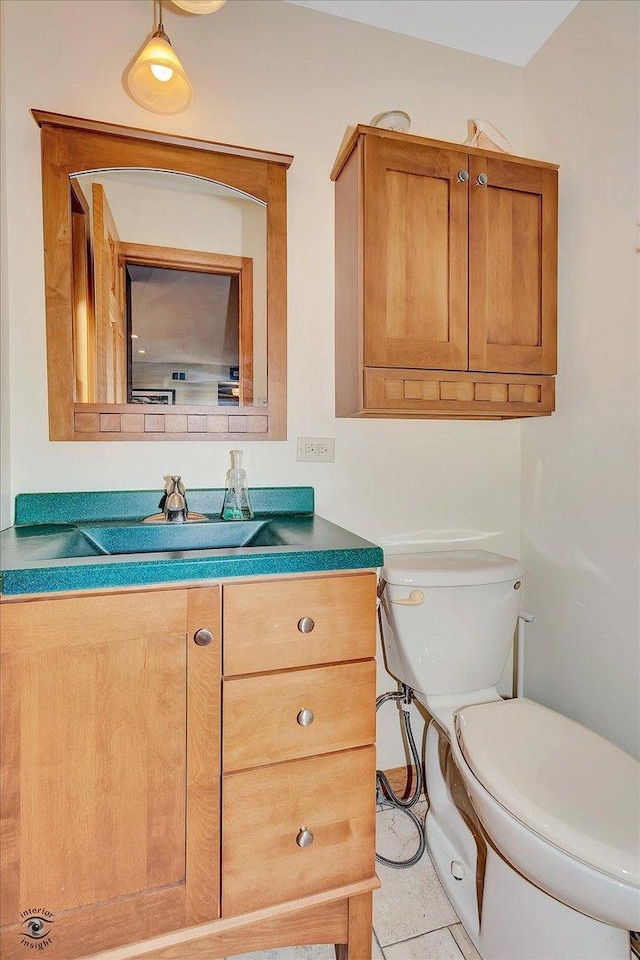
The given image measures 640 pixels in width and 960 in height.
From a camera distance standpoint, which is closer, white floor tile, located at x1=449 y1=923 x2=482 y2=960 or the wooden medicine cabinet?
white floor tile, located at x1=449 y1=923 x2=482 y2=960

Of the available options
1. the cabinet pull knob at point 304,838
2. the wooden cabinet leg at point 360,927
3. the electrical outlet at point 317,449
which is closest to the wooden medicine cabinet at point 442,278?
the electrical outlet at point 317,449

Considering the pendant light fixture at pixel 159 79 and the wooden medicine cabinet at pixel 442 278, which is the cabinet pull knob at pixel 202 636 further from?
the pendant light fixture at pixel 159 79

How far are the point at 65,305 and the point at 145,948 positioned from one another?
1.47m

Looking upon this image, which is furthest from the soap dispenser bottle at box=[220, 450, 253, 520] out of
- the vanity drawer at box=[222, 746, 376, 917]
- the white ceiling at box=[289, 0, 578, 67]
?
the white ceiling at box=[289, 0, 578, 67]

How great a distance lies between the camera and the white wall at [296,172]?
1.34 metres

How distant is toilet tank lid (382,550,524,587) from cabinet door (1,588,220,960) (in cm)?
59

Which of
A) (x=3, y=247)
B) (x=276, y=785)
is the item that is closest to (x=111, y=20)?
(x=3, y=247)

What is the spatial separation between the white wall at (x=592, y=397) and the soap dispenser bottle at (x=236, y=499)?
1.00 metres

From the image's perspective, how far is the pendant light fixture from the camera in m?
1.26

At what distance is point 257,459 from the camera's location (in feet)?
5.03

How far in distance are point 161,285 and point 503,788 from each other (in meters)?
1.52

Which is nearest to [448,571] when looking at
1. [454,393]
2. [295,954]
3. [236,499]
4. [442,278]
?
[454,393]

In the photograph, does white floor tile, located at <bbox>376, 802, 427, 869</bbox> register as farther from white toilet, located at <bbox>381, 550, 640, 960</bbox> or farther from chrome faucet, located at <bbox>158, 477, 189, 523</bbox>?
chrome faucet, located at <bbox>158, 477, 189, 523</bbox>

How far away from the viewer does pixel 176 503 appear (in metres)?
1.34
